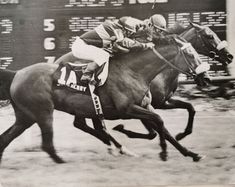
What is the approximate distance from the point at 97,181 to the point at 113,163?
0.13 meters

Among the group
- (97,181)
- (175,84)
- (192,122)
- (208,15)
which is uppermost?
(208,15)

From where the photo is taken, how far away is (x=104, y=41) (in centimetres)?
309

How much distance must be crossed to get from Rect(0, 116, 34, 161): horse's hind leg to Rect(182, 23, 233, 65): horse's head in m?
0.98

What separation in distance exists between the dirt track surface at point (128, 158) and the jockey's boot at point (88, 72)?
216 millimetres

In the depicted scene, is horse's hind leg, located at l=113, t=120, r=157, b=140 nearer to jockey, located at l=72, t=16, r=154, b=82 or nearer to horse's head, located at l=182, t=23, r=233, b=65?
jockey, located at l=72, t=16, r=154, b=82

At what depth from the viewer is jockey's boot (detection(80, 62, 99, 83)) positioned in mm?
3061

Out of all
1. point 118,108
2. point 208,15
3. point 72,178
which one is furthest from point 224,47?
point 72,178

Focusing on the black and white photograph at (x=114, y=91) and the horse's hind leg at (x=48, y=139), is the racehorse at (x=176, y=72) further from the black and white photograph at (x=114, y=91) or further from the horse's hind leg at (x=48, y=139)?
Answer: the horse's hind leg at (x=48, y=139)

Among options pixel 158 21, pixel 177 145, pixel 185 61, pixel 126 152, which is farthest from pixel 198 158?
pixel 158 21

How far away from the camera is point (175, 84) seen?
3135mm

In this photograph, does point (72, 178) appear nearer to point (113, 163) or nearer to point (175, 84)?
point (113, 163)

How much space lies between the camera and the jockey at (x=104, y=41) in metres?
3.07

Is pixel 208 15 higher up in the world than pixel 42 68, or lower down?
higher up

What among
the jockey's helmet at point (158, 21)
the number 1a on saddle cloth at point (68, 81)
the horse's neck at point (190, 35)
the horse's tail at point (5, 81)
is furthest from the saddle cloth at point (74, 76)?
the horse's neck at point (190, 35)
